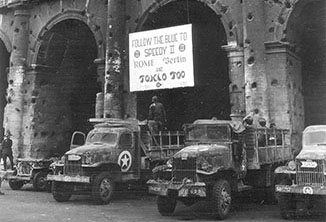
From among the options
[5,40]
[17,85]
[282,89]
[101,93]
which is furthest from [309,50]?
[5,40]

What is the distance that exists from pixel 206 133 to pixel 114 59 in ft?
20.6

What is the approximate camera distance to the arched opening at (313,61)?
14487 millimetres

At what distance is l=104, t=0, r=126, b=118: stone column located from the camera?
51.8ft

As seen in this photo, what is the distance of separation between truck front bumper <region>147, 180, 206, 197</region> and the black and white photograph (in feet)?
0.07

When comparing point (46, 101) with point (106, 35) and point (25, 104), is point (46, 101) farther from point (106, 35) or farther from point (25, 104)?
point (106, 35)

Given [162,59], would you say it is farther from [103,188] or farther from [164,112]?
[103,188]

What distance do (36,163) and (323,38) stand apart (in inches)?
416

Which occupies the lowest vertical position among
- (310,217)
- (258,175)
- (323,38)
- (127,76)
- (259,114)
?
(310,217)

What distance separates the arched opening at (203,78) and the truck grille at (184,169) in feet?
24.5

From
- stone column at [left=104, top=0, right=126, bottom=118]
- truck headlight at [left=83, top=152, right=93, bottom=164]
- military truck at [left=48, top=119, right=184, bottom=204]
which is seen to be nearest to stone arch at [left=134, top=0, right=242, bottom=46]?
stone column at [left=104, top=0, right=126, bottom=118]

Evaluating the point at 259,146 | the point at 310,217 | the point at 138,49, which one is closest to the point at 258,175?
the point at 259,146

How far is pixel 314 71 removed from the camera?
617 inches

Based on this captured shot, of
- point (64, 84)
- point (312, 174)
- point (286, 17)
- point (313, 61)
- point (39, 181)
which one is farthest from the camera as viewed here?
point (64, 84)

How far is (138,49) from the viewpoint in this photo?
14.7 metres
